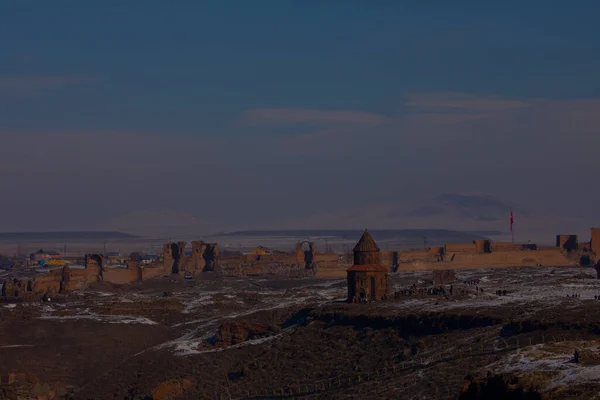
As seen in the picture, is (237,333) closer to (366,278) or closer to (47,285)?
(366,278)

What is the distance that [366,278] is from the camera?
56.4 metres

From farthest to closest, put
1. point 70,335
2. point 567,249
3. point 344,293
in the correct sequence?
point 567,249, point 344,293, point 70,335

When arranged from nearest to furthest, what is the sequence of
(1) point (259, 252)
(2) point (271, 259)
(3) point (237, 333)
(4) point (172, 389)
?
(4) point (172, 389) < (3) point (237, 333) < (2) point (271, 259) < (1) point (259, 252)

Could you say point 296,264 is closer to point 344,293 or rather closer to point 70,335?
point 344,293

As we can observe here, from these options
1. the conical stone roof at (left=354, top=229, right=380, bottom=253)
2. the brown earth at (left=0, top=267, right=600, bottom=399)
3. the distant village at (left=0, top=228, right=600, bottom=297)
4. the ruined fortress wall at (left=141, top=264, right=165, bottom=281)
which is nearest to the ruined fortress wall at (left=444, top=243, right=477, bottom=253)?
the distant village at (left=0, top=228, right=600, bottom=297)

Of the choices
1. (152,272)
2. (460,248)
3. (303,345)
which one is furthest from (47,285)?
(460,248)

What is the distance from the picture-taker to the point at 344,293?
6975cm

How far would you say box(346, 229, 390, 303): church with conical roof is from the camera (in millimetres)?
56219

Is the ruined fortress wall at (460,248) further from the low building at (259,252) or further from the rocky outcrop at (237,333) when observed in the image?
the rocky outcrop at (237,333)

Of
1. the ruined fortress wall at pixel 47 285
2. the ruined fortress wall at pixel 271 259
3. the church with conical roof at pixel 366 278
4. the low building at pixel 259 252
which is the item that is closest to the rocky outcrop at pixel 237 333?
the church with conical roof at pixel 366 278

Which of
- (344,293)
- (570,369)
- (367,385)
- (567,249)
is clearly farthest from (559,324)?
(567,249)

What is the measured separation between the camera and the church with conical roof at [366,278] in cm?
5622

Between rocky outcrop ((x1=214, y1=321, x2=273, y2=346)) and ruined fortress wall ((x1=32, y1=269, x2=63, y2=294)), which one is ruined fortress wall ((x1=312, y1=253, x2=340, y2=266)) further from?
rocky outcrop ((x1=214, y1=321, x2=273, y2=346))

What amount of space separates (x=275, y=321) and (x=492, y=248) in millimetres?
51748
